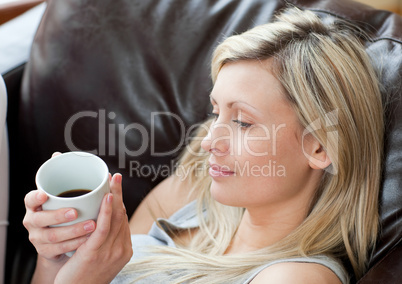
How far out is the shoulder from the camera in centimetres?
106

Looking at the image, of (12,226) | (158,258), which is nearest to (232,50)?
(158,258)

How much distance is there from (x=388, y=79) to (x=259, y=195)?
0.38 meters

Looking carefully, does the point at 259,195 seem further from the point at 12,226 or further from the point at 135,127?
the point at 12,226

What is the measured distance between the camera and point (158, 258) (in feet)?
4.20

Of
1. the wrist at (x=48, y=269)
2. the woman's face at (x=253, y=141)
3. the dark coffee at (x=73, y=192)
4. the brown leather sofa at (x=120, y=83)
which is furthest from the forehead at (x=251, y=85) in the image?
the wrist at (x=48, y=269)

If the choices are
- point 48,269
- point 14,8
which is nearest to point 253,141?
point 48,269

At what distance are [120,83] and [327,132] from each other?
65 centimetres

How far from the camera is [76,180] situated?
3.33ft

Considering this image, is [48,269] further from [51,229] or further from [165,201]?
Result: [165,201]

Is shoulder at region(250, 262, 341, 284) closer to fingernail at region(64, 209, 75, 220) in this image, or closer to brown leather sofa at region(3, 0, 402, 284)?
fingernail at region(64, 209, 75, 220)

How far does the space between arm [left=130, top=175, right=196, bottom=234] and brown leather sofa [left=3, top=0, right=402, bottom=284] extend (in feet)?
0.21

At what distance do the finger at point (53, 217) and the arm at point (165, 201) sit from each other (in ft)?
1.76

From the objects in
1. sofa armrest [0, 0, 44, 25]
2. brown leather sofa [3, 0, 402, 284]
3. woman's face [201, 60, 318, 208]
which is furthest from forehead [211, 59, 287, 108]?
sofa armrest [0, 0, 44, 25]

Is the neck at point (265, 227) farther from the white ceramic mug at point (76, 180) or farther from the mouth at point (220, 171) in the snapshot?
the white ceramic mug at point (76, 180)
